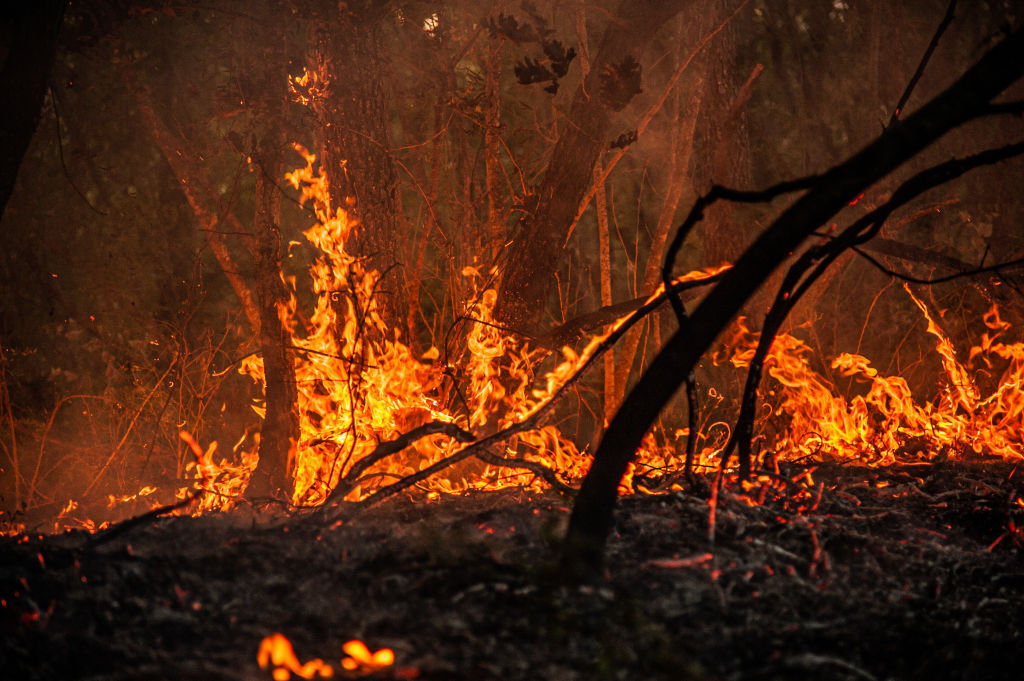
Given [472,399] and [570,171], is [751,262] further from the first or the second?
[472,399]

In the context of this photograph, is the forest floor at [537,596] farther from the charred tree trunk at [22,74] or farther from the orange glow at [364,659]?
the charred tree trunk at [22,74]

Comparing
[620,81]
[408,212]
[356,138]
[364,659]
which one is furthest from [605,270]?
[364,659]

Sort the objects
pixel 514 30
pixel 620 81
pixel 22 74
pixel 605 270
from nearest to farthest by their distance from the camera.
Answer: pixel 22 74 < pixel 620 81 < pixel 514 30 < pixel 605 270

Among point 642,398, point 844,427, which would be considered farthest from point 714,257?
point 642,398

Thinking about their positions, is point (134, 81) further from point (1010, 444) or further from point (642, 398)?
point (1010, 444)

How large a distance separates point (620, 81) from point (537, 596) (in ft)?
11.7

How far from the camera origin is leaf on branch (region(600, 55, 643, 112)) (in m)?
4.96

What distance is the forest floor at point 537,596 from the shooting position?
7.38 feet

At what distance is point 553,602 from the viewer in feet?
8.16

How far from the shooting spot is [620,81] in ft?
16.4

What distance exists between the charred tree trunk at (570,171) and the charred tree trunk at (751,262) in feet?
8.16

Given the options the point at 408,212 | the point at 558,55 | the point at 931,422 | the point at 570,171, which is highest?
the point at 408,212

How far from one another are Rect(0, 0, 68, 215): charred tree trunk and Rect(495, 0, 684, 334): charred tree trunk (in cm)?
290

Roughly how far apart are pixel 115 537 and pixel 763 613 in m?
2.49
